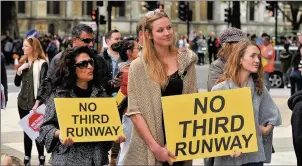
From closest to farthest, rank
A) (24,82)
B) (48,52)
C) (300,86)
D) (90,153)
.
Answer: (90,153) < (24,82) < (300,86) < (48,52)

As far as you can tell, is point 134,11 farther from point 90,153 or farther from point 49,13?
point 90,153

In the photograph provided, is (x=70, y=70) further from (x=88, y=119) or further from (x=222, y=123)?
(x=222, y=123)

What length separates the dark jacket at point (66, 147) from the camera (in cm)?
543

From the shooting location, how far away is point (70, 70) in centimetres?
557

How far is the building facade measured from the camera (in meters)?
67.5

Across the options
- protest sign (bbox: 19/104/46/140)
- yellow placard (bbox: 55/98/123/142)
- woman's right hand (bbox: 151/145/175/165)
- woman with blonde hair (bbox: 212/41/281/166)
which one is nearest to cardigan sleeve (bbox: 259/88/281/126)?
woman with blonde hair (bbox: 212/41/281/166)

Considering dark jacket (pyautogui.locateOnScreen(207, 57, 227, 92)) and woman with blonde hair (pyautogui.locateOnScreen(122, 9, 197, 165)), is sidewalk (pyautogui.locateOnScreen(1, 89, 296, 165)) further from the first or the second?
woman with blonde hair (pyautogui.locateOnScreen(122, 9, 197, 165))

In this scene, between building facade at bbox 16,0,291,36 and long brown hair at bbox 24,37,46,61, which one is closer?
long brown hair at bbox 24,37,46,61

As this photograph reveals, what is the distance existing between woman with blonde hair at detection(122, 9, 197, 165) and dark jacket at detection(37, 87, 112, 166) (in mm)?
311

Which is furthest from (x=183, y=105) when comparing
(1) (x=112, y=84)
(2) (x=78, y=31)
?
(2) (x=78, y=31)

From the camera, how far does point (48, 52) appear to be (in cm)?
3509

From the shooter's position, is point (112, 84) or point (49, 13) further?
point (49, 13)

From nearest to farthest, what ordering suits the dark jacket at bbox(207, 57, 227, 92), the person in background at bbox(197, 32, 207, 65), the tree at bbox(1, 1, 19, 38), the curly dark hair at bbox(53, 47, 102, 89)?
the curly dark hair at bbox(53, 47, 102, 89) < the dark jacket at bbox(207, 57, 227, 92) < the person in background at bbox(197, 32, 207, 65) < the tree at bbox(1, 1, 19, 38)

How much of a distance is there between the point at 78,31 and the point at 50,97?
7.61ft
